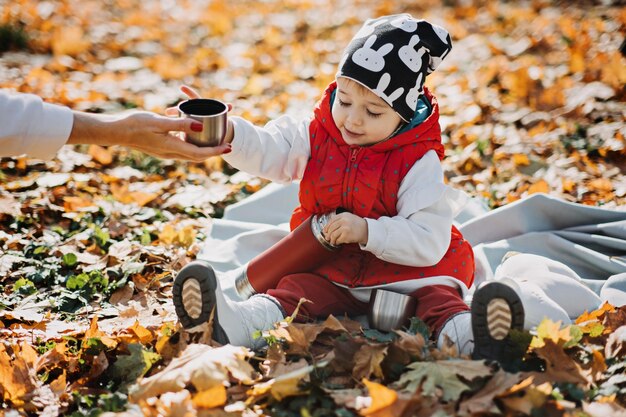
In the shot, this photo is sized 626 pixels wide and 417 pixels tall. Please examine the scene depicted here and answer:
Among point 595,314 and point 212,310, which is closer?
point 212,310

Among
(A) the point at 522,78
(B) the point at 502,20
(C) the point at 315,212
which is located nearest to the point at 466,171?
(A) the point at 522,78

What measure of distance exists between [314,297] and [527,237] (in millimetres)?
1322

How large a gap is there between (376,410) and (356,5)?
23.9 feet

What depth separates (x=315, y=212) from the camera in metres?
2.91

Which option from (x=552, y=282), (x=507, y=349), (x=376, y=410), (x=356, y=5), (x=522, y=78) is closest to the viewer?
(x=376, y=410)

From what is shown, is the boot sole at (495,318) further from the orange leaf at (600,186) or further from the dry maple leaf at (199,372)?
the orange leaf at (600,186)

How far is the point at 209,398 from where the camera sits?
207cm

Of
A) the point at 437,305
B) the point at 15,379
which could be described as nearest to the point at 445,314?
the point at 437,305

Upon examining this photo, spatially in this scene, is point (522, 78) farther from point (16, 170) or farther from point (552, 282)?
point (16, 170)

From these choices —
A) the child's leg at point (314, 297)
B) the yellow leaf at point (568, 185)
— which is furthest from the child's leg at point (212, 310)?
the yellow leaf at point (568, 185)

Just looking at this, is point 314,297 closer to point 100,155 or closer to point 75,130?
point 75,130

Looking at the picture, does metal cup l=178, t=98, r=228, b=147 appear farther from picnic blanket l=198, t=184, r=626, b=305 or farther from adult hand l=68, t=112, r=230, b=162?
picnic blanket l=198, t=184, r=626, b=305

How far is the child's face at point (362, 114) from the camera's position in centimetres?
267

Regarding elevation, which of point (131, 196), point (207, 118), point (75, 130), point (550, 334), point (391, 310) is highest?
point (207, 118)
